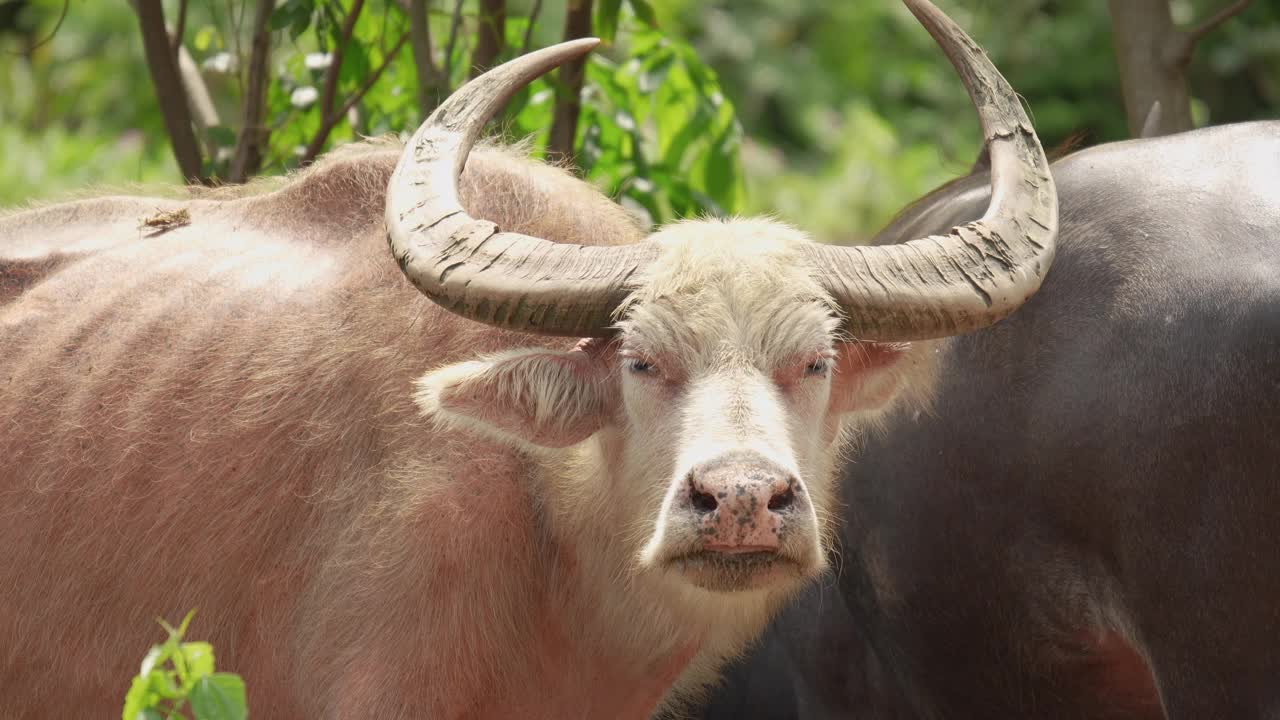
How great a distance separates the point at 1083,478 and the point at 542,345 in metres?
1.45

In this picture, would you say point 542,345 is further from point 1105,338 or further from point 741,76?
point 741,76

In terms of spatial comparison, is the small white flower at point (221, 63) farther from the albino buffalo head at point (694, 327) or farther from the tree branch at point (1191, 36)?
the tree branch at point (1191, 36)

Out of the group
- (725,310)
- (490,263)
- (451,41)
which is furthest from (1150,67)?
(490,263)

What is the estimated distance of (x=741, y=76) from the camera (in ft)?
52.0

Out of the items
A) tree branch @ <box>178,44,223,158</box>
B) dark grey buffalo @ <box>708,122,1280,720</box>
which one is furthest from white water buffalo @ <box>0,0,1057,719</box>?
tree branch @ <box>178,44,223,158</box>

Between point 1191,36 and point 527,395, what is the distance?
11.5ft

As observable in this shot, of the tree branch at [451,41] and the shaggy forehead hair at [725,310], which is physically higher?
the shaggy forehead hair at [725,310]

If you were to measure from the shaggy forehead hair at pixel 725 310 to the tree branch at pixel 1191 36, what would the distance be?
297cm

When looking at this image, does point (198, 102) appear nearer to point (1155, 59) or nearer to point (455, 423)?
point (455, 423)

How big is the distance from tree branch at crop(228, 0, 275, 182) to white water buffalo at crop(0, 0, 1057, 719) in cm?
148

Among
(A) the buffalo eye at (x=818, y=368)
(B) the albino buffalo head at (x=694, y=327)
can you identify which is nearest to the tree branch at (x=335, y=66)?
(B) the albino buffalo head at (x=694, y=327)

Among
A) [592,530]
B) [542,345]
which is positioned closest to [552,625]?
[592,530]

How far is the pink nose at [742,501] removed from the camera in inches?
135

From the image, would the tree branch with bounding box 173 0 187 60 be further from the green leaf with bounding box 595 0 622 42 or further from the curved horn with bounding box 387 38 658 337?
the curved horn with bounding box 387 38 658 337
